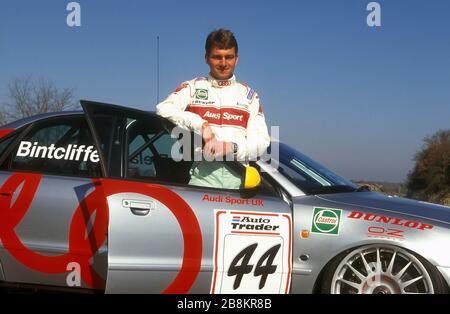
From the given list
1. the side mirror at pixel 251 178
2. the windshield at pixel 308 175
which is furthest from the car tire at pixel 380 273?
the side mirror at pixel 251 178

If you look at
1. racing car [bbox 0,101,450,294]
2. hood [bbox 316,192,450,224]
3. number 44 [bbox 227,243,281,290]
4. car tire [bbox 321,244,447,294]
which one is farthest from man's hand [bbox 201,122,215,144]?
car tire [bbox 321,244,447,294]

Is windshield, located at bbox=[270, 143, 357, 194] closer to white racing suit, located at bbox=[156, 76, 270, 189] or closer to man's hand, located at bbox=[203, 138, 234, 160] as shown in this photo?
white racing suit, located at bbox=[156, 76, 270, 189]

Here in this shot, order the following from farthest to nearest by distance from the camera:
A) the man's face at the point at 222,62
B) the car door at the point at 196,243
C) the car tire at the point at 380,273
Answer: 1. the man's face at the point at 222,62
2. the car door at the point at 196,243
3. the car tire at the point at 380,273

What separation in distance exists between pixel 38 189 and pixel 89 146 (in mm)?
460

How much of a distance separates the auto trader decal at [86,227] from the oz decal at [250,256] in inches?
6.0

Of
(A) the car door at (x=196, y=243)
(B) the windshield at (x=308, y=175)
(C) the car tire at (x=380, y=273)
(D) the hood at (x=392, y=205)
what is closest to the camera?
(C) the car tire at (x=380, y=273)

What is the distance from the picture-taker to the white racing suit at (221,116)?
341 centimetres

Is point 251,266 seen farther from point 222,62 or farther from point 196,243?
point 222,62

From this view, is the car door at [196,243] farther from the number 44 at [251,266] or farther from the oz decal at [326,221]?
the oz decal at [326,221]

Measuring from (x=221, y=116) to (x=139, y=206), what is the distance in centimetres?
82

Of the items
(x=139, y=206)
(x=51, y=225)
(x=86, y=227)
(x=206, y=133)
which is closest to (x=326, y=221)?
(x=206, y=133)

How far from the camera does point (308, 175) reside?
12.4ft

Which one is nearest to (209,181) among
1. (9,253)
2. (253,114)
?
(253,114)

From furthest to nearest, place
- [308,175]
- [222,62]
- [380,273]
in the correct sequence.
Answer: [308,175], [222,62], [380,273]
